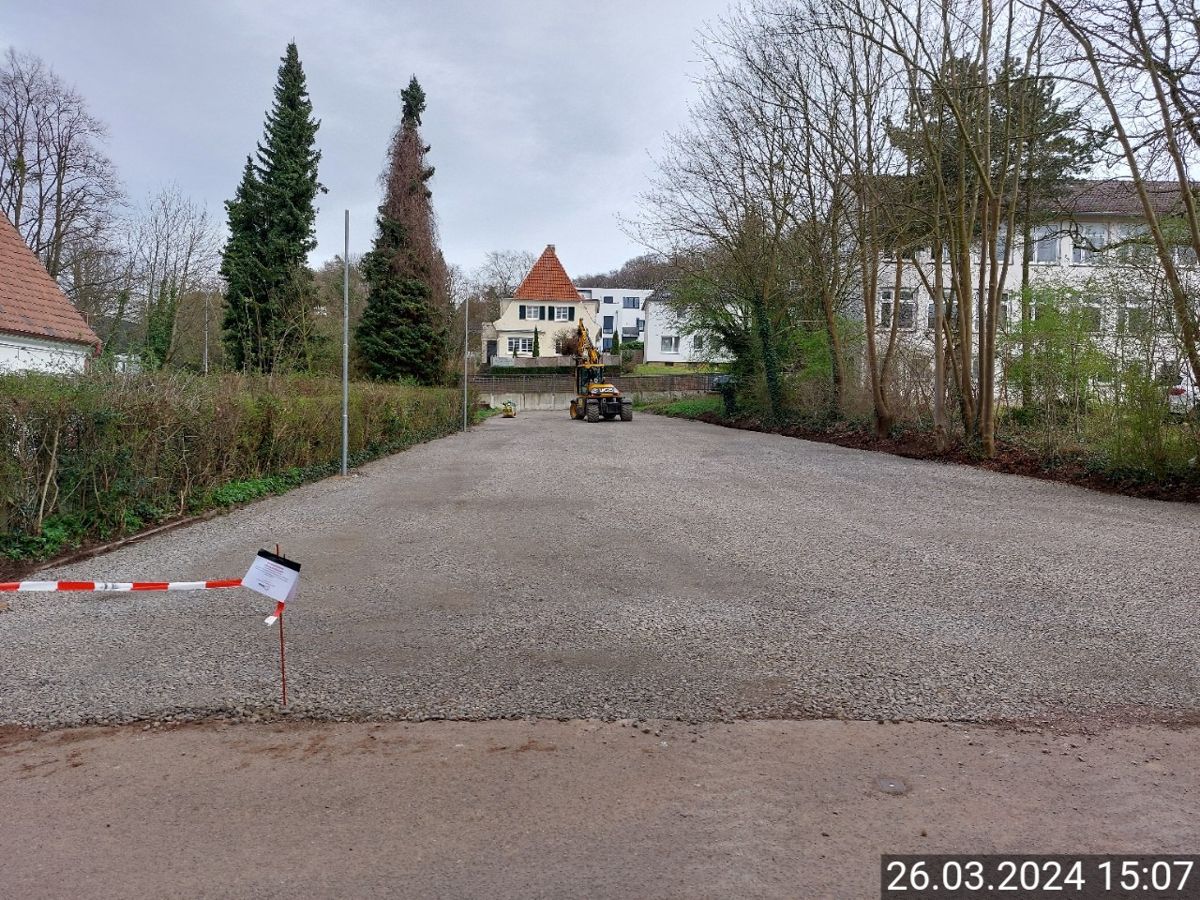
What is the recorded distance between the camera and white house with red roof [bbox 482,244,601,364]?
70.2m

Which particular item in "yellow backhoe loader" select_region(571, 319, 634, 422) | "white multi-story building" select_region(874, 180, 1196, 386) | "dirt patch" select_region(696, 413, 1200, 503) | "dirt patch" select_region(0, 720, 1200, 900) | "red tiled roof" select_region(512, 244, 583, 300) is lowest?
"dirt patch" select_region(0, 720, 1200, 900)

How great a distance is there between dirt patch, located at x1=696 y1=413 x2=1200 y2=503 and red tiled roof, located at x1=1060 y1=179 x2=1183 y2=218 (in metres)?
4.37

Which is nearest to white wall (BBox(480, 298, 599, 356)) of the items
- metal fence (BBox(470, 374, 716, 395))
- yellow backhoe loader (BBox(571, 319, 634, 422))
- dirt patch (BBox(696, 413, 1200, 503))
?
metal fence (BBox(470, 374, 716, 395))

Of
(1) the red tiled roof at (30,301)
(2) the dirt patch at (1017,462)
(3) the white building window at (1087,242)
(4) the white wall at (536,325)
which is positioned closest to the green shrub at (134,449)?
(1) the red tiled roof at (30,301)

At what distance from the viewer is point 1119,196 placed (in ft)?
56.7

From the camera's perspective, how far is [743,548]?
8.48m

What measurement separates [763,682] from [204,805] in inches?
112

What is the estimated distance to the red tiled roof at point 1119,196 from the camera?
13.8m

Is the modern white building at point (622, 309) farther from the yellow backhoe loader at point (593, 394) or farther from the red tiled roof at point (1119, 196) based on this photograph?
the red tiled roof at point (1119, 196)

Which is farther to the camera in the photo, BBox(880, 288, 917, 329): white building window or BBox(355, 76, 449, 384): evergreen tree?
BBox(355, 76, 449, 384): evergreen tree

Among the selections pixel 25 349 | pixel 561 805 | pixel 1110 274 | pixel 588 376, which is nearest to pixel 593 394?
pixel 588 376

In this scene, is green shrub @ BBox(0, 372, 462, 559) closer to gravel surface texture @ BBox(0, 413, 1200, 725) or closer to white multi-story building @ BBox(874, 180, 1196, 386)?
gravel surface texture @ BBox(0, 413, 1200, 725)

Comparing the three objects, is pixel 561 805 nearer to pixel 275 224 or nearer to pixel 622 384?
pixel 275 224

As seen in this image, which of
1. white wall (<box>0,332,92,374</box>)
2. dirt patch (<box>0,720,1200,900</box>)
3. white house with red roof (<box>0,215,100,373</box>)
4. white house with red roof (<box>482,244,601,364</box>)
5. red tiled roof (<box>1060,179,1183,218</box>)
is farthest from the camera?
white house with red roof (<box>482,244,601,364</box>)
